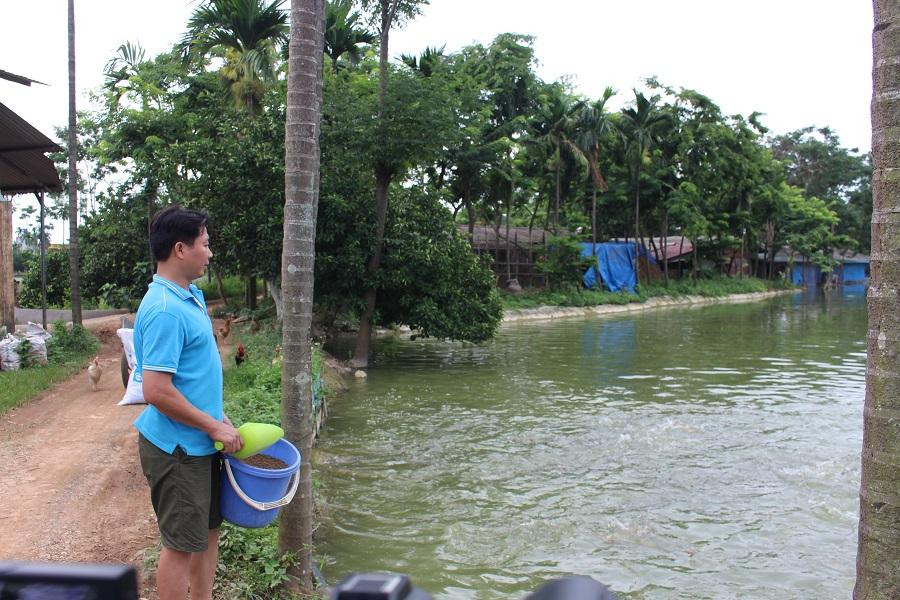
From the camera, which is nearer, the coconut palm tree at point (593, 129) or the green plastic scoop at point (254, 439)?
the green plastic scoop at point (254, 439)

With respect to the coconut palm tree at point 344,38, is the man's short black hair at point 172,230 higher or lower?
lower

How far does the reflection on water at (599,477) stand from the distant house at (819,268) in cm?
4543

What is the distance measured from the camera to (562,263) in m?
33.2

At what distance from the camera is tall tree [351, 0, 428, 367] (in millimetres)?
13453

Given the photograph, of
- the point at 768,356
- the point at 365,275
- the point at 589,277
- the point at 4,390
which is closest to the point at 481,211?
the point at 589,277

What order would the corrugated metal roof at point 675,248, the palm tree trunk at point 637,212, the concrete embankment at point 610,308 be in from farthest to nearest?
the corrugated metal roof at point 675,248 < the palm tree trunk at point 637,212 < the concrete embankment at point 610,308

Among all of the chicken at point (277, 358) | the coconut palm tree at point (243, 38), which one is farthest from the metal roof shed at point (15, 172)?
the coconut palm tree at point (243, 38)

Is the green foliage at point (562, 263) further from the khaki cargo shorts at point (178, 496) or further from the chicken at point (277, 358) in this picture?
the khaki cargo shorts at point (178, 496)

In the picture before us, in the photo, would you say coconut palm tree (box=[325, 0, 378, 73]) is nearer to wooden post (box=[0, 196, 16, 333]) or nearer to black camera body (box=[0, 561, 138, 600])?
wooden post (box=[0, 196, 16, 333])

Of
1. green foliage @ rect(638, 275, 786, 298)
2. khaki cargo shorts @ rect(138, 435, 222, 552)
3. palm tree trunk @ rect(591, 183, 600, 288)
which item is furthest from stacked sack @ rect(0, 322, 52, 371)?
green foliage @ rect(638, 275, 786, 298)

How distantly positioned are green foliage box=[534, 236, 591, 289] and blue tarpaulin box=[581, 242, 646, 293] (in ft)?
9.73

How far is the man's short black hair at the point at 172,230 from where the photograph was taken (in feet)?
10.8

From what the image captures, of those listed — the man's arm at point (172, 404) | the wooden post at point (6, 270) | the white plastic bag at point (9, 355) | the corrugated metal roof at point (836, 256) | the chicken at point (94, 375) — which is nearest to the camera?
the man's arm at point (172, 404)

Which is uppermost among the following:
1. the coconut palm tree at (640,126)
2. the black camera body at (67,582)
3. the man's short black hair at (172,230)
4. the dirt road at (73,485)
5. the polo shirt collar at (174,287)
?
the coconut palm tree at (640,126)
